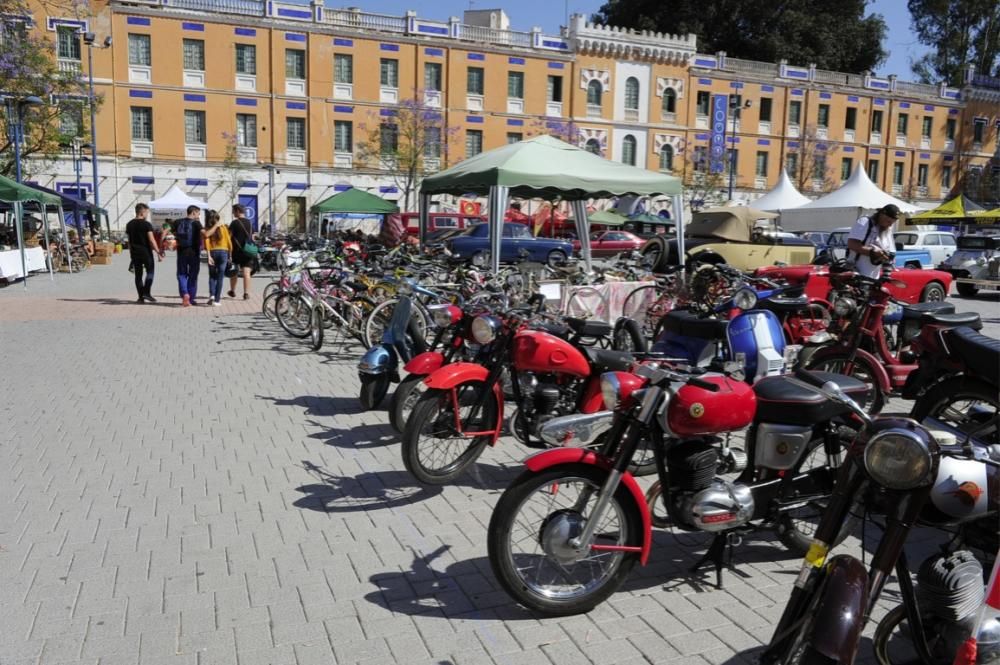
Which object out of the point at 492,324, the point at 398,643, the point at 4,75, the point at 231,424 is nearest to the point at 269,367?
the point at 231,424

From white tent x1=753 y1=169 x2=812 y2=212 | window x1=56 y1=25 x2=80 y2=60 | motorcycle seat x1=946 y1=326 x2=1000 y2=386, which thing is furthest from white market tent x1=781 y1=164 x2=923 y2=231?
window x1=56 y1=25 x2=80 y2=60

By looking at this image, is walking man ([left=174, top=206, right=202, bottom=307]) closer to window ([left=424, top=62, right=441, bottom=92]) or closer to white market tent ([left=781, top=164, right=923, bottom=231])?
white market tent ([left=781, top=164, right=923, bottom=231])

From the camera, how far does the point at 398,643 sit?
315 centimetres

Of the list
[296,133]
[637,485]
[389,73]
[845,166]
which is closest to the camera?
[637,485]

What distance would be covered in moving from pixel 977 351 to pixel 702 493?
266cm

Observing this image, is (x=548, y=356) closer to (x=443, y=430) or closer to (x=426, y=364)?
(x=443, y=430)

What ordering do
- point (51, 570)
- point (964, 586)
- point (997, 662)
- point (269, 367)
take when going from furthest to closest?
point (269, 367), point (51, 570), point (964, 586), point (997, 662)

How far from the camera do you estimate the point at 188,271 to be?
13766 mm

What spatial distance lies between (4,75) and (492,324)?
1962 cm

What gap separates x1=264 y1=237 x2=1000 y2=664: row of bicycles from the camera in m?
2.37

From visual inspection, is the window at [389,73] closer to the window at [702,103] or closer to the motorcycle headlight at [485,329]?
the window at [702,103]

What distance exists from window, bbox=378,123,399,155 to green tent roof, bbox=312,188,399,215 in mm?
14869

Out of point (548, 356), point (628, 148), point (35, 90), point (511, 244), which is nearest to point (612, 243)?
point (511, 244)

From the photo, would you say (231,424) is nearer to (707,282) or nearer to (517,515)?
(517,515)
